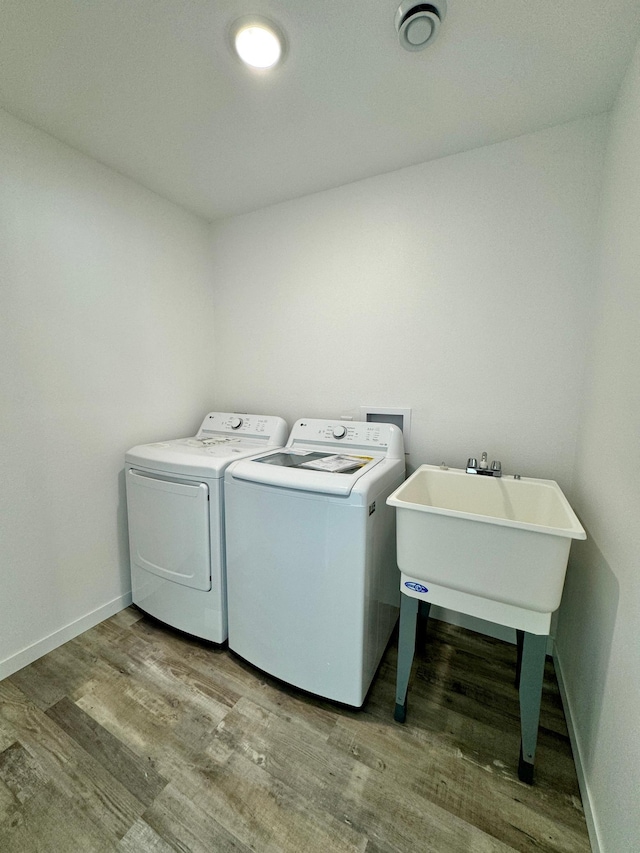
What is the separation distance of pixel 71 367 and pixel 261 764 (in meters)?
1.79

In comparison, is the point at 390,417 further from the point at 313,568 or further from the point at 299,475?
the point at 313,568

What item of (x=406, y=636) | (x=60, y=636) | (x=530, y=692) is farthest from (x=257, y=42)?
(x=60, y=636)

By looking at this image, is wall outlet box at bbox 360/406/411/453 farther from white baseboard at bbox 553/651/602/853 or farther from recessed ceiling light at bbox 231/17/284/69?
recessed ceiling light at bbox 231/17/284/69

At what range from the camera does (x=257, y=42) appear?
1.02 metres

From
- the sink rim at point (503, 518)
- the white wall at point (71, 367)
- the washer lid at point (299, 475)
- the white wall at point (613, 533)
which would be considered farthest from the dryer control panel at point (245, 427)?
the white wall at point (613, 533)

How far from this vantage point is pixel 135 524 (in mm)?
1695

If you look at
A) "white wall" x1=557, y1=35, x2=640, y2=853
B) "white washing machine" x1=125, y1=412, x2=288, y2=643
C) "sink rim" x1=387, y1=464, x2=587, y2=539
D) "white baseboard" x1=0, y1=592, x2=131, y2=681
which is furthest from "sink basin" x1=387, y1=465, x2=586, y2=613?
"white baseboard" x1=0, y1=592, x2=131, y2=681

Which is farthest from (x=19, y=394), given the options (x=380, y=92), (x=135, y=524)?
(x=380, y=92)

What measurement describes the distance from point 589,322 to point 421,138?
1.09 metres

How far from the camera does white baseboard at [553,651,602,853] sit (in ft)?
2.85

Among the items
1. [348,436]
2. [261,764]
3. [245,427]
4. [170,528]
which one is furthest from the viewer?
[245,427]

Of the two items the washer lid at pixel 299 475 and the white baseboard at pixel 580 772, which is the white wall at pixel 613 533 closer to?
the white baseboard at pixel 580 772

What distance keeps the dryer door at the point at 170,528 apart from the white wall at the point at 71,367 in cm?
21

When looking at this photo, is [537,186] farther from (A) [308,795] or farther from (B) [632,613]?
(A) [308,795]
